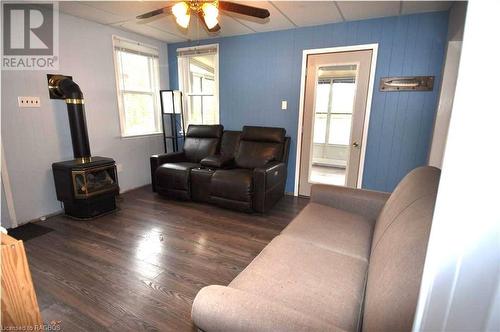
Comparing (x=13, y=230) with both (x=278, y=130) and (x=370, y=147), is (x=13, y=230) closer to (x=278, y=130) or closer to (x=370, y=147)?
(x=278, y=130)

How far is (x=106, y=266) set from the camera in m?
1.97

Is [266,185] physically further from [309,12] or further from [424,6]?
[424,6]

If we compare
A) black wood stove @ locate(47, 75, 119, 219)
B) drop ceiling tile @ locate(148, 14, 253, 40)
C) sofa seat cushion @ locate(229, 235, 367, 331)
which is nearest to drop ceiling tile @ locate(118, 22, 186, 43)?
drop ceiling tile @ locate(148, 14, 253, 40)

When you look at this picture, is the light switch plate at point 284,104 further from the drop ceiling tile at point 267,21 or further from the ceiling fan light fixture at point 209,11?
the ceiling fan light fixture at point 209,11

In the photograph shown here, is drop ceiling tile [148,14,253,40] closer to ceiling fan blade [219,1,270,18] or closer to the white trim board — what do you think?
ceiling fan blade [219,1,270,18]

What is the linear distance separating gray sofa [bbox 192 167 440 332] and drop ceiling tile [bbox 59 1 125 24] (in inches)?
127

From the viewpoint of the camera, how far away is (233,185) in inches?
115

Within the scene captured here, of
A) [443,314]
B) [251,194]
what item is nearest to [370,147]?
[251,194]

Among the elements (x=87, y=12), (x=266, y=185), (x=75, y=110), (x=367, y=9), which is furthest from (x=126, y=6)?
(x=367, y=9)

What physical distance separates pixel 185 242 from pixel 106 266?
2.18ft

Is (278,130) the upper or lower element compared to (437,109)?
lower

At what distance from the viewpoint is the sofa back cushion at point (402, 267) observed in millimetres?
652

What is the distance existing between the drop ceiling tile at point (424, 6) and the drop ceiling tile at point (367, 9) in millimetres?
94

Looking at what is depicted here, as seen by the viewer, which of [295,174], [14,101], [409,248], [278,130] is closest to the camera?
[409,248]
